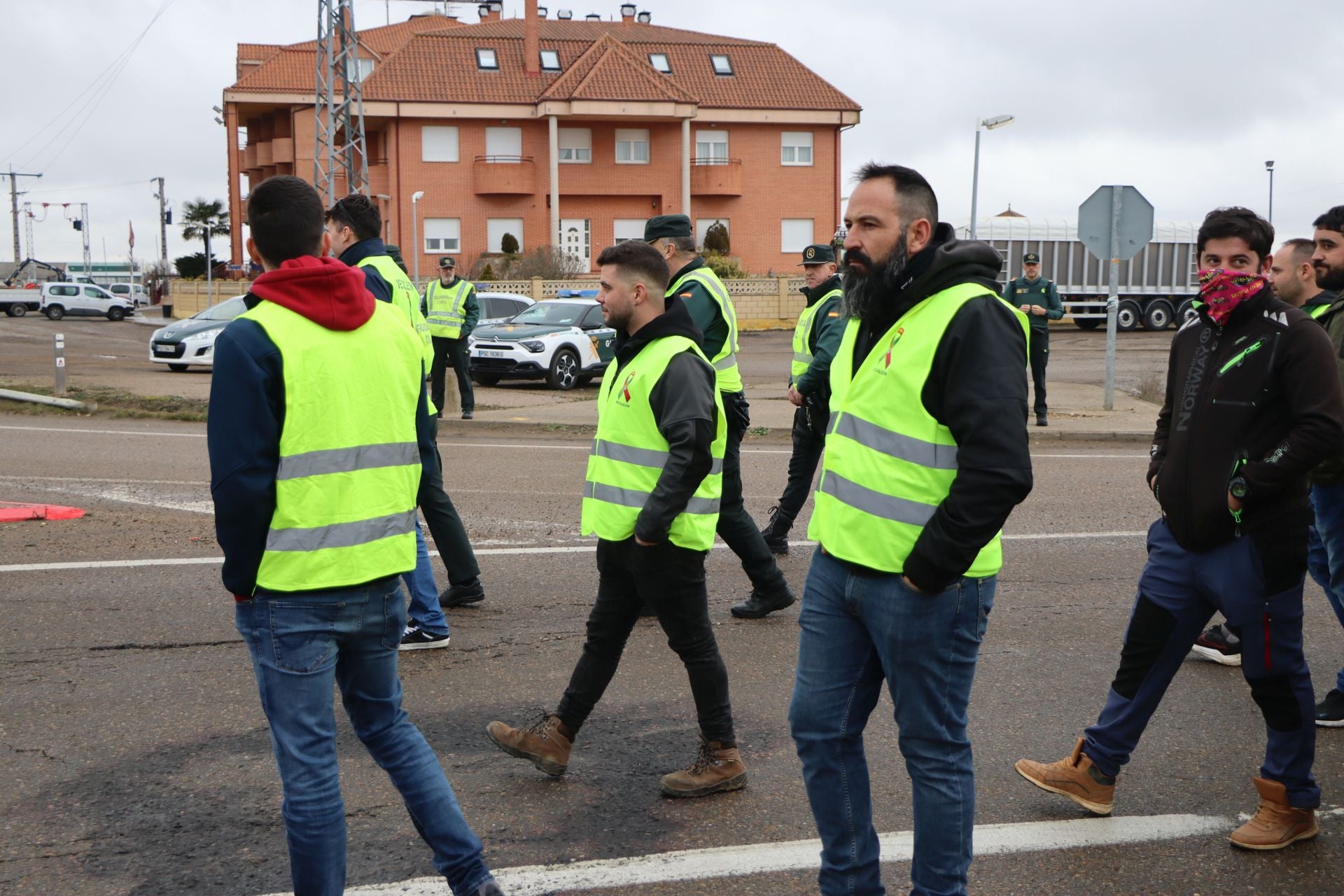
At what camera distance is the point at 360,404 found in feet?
10.6

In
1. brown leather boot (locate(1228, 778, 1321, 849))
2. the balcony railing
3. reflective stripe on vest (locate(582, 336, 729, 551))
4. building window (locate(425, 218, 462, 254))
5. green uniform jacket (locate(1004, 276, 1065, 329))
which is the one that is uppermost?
the balcony railing

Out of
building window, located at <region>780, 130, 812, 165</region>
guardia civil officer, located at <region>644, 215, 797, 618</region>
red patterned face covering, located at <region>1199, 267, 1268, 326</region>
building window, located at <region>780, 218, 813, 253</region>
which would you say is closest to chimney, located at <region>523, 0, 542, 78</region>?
building window, located at <region>780, 130, 812, 165</region>

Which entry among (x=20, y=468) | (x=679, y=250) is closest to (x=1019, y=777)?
(x=679, y=250)

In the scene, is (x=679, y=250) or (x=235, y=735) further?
(x=679, y=250)

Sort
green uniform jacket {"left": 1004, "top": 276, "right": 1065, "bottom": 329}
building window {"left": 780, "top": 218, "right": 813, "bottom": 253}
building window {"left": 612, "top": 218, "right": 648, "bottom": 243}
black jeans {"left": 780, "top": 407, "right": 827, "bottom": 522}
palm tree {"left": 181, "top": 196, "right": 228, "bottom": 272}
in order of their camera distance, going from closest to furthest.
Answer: black jeans {"left": 780, "top": 407, "right": 827, "bottom": 522} → green uniform jacket {"left": 1004, "top": 276, "right": 1065, "bottom": 329} → building window {"left": 612, "top": 218, "right": 648, "bottom": 243} → building window {"left": 780, "top": 218, "right": 813, "bottom": 253} → palm tree {"left": 181, "top": 196, "right": 228, "bottom": 272}

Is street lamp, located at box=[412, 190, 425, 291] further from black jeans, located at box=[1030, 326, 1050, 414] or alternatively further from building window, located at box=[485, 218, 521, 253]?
black jeans, located at box=[1030, 326, 1050, 414]

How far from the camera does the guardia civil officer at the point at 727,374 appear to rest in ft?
21.3

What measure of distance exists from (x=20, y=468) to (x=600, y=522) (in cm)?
909

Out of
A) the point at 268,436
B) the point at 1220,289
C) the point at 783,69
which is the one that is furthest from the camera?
the point at 783,69

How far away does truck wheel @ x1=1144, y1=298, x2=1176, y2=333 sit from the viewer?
145 ft

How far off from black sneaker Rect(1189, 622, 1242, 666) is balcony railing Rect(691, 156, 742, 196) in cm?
4825

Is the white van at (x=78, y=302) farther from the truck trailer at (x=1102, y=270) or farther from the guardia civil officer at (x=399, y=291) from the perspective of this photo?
the guardia civil officer at (x=399, y=291)

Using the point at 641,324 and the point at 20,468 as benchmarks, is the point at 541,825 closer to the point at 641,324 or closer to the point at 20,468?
the point at 641,324

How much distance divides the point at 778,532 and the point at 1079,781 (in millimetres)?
3994
